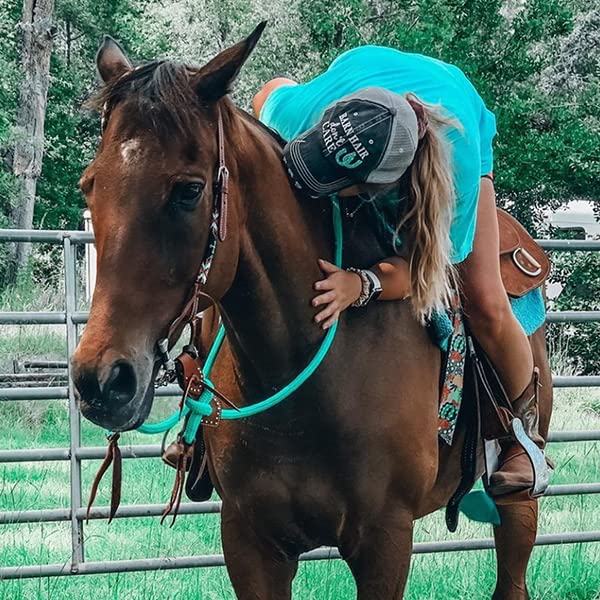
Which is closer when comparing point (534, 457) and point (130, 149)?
point (130, 149)

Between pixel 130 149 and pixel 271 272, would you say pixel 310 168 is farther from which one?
pixel 130 149

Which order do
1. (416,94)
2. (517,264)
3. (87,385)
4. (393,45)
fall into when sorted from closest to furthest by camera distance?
(87,385) < (416,94) < (517,264) < (393,45)

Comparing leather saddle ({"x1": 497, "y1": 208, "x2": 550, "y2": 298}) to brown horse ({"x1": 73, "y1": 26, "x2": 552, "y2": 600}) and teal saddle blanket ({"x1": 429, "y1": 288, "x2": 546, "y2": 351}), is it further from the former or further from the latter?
brown horse ({"x1": 73, "y1": 26, "x2": 552, "y2": 600})

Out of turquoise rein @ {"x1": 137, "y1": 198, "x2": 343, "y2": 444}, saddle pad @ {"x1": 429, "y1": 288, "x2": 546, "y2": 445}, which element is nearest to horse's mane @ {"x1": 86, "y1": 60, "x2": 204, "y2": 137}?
turquoise rein @ {"x1": 137, "y1": 198, "x2": 343, "y2": 444}

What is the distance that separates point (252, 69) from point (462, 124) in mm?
18629

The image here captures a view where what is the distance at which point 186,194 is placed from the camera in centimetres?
230

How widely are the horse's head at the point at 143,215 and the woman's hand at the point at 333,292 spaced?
1.59ft

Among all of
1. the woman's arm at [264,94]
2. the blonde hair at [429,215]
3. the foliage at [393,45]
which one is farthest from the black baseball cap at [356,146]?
the foliage at [393,45]

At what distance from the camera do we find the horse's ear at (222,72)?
7.74 feet

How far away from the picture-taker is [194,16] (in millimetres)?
22828

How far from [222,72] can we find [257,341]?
757mm

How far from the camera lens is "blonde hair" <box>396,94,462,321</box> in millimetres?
2799

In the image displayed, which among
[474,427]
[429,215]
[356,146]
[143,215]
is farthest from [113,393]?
[474,427]

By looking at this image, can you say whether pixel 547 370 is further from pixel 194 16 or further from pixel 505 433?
pixel 194 16
